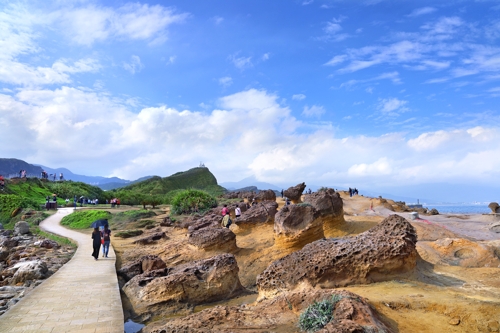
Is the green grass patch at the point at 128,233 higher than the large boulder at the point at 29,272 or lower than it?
higher

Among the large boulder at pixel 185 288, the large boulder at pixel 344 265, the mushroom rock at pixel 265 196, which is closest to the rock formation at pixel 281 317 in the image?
the large boulder at pixel 344 265

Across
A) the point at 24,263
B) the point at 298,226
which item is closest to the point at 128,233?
the point at 24,263

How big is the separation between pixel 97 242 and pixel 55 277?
3497 mm

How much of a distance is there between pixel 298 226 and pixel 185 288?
19.3 feet

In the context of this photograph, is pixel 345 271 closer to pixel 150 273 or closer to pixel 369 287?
pixel 369 287

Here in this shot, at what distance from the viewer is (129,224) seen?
27.2 metres

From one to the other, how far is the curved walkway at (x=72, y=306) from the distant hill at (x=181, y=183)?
55911 mm

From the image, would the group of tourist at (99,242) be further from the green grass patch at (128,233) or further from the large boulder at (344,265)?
the large boulder at (344,265)

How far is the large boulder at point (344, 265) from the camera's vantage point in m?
7.93

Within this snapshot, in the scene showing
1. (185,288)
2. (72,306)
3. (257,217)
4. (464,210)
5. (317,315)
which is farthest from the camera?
(464,210)

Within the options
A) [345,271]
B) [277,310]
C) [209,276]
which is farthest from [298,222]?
[277,310]

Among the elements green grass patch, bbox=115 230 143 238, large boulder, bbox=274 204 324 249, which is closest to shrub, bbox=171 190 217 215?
green grass patch, bbox=115 230 143 238

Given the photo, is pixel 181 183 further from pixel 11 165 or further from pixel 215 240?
pixel 11 165

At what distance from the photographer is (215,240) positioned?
15203 mm
